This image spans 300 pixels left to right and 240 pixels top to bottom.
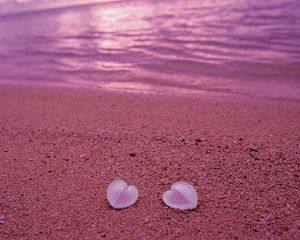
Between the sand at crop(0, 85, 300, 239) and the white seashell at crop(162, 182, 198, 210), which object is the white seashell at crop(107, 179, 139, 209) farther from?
the white seashell at crop(162, 182, 198, 210)

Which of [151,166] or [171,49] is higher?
[171,49]

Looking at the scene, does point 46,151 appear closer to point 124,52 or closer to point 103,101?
point 103,101

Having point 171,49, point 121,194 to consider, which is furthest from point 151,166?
point 171,49

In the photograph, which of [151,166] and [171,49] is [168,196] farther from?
[171,49]

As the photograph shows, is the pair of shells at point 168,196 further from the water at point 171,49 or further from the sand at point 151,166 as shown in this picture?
the water at point 171,49

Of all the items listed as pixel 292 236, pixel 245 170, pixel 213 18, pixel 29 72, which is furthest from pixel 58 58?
pixel 292 236

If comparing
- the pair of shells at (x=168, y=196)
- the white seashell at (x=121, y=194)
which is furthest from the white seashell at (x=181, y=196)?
the white seashell at (x=121, y=194)

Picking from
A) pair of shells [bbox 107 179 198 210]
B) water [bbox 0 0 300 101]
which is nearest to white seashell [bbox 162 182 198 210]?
pair of shells [bbox 107 179 198 210]

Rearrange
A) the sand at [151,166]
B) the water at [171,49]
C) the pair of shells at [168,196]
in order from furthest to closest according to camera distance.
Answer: the water at [171,49] < the pair of shells at [168,196] < the sand at [151,166]
